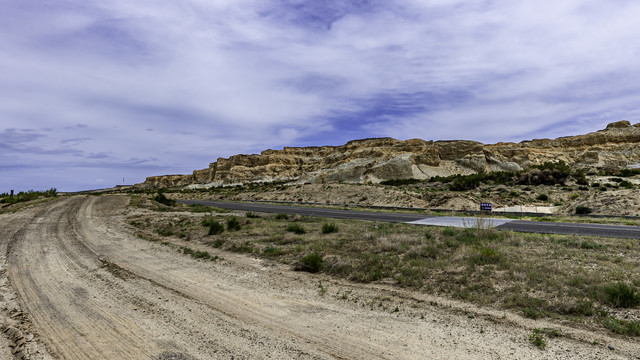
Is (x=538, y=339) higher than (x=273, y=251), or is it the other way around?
(x=273, y=251)

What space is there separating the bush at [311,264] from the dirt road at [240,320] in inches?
19.5

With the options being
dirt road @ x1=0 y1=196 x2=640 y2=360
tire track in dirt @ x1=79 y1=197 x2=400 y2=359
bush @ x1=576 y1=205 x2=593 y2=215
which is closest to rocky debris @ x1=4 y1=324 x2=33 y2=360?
dirt road @ x1=0 y1=196 x2=640 y2=360

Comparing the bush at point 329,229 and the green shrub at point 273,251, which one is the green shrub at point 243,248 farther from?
the bush at point 329,229

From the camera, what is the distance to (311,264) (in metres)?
9.61

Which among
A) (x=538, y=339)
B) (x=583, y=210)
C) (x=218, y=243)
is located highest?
(x=218, y=243)

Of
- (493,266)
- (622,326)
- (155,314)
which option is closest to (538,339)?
(622,326)

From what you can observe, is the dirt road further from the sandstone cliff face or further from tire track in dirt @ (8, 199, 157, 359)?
the sandstone cliff face

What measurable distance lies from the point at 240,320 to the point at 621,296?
269 inches

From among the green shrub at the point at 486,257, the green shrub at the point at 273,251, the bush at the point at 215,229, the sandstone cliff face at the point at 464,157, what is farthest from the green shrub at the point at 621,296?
the sandstone cliff face at the point at 464,157

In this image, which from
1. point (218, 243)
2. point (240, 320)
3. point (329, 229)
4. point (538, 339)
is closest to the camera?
point (538, 339)

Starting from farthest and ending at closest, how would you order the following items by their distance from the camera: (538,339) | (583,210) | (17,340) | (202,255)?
(583,210), (202,255), (17,340), (538,339)

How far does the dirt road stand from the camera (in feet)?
15.8

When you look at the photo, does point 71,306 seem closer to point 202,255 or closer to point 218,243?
point 202,255

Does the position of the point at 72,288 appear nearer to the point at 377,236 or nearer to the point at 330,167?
the point at 377,236
